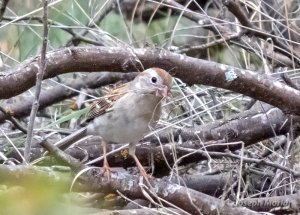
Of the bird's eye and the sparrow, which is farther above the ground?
the bird's eye

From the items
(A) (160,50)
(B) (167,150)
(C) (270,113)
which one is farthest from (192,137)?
(A) (160,50)

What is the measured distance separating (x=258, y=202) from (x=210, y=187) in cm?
48

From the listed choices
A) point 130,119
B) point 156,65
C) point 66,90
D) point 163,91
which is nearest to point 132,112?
point 130,119

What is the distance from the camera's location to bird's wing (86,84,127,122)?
273 centimetres

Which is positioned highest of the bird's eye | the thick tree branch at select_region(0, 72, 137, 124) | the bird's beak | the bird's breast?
the bird's eye

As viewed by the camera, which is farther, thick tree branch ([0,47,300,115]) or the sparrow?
the sparrow

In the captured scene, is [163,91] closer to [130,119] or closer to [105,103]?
[130,119]

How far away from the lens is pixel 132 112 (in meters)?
2.60

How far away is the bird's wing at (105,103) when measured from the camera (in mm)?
2732

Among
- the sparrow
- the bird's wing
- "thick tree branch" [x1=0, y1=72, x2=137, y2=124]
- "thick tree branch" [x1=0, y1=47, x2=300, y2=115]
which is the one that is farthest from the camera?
"thick tree branch" [x1=0, y1=72, x2=137, y2=124]

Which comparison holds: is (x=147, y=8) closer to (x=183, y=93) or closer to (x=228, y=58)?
(x=228, y=58)

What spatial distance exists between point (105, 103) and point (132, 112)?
209mm

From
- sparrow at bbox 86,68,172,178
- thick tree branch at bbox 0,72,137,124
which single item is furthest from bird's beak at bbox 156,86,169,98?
thick tree branch at bbox 0,72,137,124

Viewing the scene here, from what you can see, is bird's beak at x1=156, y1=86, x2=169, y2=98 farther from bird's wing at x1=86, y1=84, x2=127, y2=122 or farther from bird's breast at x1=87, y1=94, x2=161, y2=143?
bird's wing at x1=86, y1=84, x2=127, y2=122
